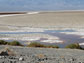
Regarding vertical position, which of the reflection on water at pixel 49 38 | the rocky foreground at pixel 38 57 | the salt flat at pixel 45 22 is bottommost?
the salt flat at pixel 45 22

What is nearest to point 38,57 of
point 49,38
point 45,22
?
point 49,38

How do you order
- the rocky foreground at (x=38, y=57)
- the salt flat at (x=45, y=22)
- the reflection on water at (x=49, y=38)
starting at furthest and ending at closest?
the salt flat at (x=45, y=22)
the reflection on water at (x=49, y=38)
the rocky foreground at (x=38, y=57)

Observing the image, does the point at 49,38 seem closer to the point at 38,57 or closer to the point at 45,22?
the point at 38,57

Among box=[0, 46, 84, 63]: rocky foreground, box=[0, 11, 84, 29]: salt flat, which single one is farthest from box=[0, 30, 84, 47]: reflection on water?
box=[0, 11, 84, 29]: salt flat

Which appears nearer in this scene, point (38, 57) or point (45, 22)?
point (38, 57)

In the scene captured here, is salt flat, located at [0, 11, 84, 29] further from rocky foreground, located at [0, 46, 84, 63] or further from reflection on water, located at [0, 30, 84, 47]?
rocky foreground, located at [0, 46, 84, 63]

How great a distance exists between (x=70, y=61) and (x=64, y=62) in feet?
1.16

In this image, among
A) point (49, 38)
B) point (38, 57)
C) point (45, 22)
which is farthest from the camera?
point (45, 22)

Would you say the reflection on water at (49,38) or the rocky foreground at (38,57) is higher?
the rocky foreground at (38,57)

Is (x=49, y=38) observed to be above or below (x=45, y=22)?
above

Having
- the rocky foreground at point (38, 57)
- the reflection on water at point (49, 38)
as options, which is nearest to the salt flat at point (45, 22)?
the reflection on water at point (49, 38)

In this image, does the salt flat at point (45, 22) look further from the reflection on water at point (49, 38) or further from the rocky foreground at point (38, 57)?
the rocky foreground at point (38, 57)

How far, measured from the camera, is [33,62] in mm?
7473

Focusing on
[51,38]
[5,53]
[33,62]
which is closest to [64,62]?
[33,62]
